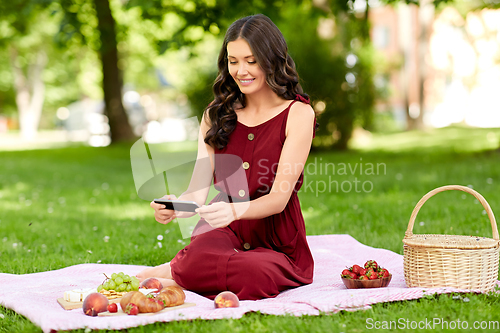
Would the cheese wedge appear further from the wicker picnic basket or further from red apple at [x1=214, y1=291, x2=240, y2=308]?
the wicker picnic basket

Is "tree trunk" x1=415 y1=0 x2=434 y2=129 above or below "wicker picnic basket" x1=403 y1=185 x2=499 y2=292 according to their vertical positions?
above

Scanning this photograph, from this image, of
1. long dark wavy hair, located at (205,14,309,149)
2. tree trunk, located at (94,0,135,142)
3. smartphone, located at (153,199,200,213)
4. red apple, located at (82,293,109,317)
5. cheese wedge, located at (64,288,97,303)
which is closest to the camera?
red apple, located at (82,293,109,317)

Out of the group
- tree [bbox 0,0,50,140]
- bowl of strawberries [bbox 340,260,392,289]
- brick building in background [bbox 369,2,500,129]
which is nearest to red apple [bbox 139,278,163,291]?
bowl of strawberries [bbox 340,260,392,289]

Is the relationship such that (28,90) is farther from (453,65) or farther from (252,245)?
(252,245)

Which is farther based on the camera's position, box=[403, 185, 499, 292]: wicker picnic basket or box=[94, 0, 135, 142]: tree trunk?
box=[94, 0, 135, 142]: tree trunk

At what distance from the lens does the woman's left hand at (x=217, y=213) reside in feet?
9.56

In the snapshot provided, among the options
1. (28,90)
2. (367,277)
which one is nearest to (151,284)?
(367,277)

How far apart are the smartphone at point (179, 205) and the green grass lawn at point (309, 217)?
623 mm

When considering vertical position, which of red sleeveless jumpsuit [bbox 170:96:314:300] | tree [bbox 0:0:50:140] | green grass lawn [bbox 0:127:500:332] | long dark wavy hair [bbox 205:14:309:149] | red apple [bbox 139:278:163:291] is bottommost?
green grass lawn [bbox 0:127:500:332]

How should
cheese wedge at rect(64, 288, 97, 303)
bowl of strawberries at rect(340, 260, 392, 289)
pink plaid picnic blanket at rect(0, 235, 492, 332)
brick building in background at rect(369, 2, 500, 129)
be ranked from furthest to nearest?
brick building in background at rect(369, 2, 500, 129) < bowl of strawberries at rect(340, 260, 392, 289) < cheese wedge at rect(64, 288, 97, 303) < pink plaid picnic blanket at rect(0, 235, 492, 332)

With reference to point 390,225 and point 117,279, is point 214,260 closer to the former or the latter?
point 117,279

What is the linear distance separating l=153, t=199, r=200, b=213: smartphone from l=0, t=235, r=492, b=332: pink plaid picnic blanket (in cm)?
55

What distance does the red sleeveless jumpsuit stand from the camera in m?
3.19

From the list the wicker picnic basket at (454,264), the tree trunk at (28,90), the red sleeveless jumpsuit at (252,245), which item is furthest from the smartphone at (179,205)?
the tree trunk at (28,90)
